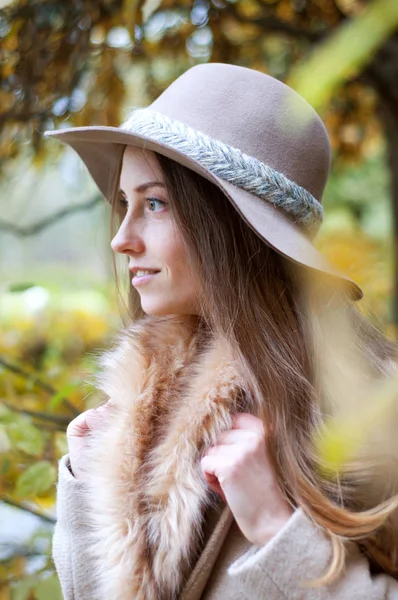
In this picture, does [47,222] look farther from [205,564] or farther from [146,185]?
[205,564]

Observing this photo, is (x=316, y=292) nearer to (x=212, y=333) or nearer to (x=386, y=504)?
(x=212, y=333)

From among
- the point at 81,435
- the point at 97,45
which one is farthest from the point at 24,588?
the point at 97,45

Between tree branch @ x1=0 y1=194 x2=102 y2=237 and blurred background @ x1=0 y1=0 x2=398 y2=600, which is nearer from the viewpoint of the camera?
blurred background @ x1=0 y1=0 x2=398 y2=600

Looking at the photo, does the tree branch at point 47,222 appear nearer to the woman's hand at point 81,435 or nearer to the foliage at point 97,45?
the foliage at point 97,45

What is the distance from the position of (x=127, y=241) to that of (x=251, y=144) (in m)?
0.27

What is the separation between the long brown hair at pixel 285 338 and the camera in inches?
40.6

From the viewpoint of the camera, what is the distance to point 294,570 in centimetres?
92

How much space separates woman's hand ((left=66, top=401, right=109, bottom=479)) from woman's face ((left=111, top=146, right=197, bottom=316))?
0.22 m

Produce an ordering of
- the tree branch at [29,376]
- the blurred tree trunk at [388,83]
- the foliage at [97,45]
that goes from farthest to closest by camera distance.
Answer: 1. the blurred tree trunk at [388,83]
2. the foliage at [97,45]
3. the tree branch at [29,376]

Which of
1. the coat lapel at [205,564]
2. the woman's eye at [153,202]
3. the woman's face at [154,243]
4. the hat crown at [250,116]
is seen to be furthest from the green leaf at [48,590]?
the hat crown at [250,116]

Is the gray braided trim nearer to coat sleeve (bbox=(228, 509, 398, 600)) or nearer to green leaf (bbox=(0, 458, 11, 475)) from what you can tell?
coat sleeve (bbox=(228, 509, 398, 600))

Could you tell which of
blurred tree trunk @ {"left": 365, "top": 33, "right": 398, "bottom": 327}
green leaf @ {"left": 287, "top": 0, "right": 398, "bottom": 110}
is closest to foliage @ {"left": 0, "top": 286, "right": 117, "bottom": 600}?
green leaf @ {"left": 287, "top": 0, "right": 398, "bottom": 110}

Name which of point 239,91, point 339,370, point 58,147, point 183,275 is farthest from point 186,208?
point 58,147

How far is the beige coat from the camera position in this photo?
930mm
